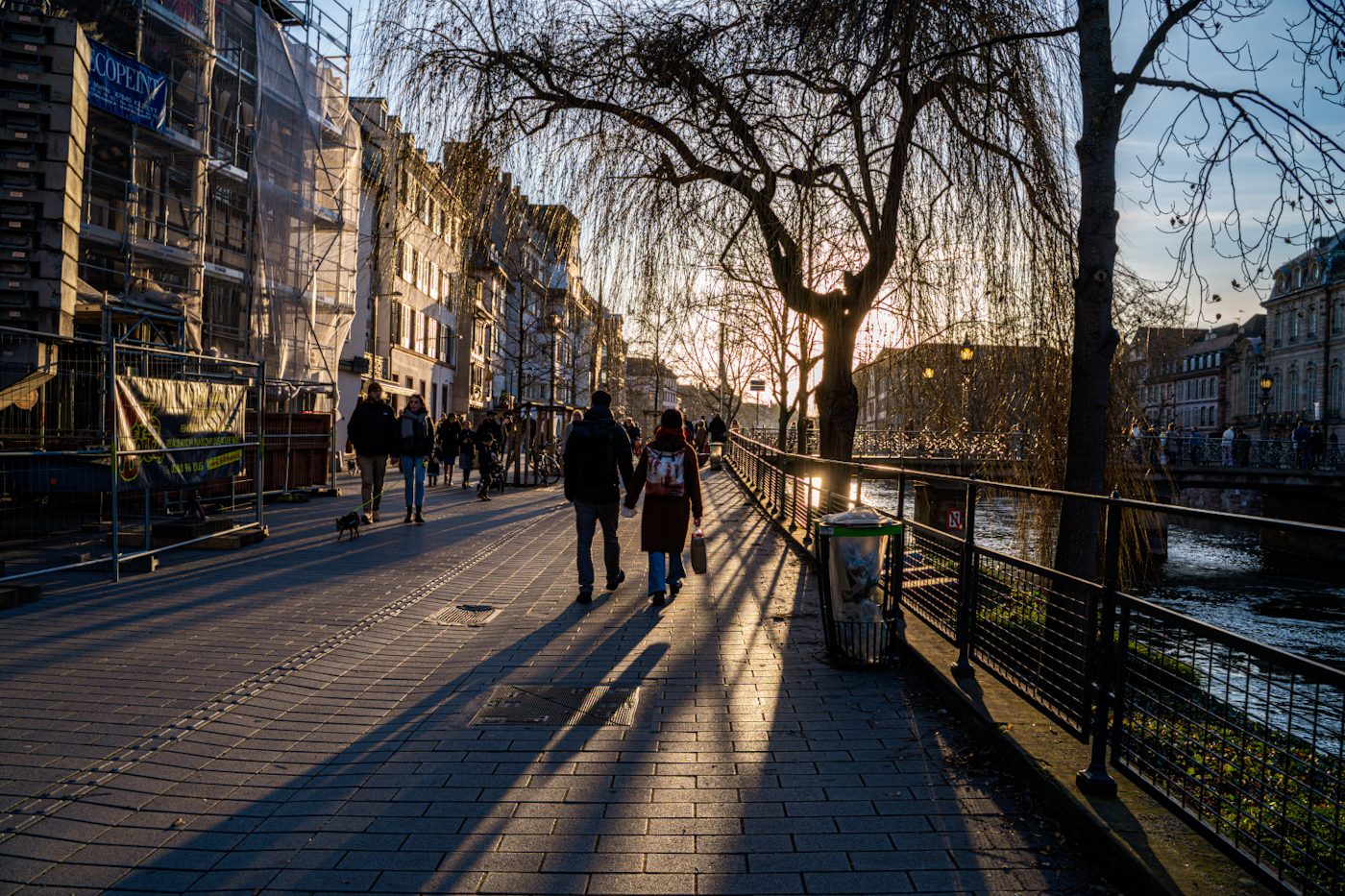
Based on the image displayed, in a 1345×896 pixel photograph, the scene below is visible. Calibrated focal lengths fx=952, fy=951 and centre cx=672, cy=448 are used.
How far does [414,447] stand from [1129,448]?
33.3ft

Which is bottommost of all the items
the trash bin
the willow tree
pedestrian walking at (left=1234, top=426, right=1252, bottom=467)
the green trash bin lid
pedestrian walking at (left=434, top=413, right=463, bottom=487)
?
the trash bin

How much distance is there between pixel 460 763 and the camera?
4.38 m

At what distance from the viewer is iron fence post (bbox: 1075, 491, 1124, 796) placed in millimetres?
3670

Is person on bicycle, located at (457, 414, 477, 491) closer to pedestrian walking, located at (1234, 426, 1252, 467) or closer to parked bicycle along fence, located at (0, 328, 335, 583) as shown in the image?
parked bicycle along fence, located at (0, 328, 335, 583)

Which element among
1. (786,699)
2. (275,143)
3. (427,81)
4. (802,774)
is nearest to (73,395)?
(427,81)

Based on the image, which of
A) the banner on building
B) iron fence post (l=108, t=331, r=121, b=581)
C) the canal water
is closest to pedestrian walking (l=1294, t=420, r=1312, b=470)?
the canal water

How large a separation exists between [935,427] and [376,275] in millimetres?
6394

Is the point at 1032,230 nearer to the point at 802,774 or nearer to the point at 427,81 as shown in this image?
the point at 802,774

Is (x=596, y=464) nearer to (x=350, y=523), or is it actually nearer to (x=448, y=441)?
(x=350, y=523)

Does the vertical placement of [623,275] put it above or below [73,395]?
above

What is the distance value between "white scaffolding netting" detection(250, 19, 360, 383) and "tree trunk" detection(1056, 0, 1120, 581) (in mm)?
17198

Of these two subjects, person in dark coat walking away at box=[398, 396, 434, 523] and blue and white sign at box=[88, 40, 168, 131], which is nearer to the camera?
person in dark coat walking away at box=[398, 396, 434, 523]

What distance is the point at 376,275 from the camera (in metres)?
10.2

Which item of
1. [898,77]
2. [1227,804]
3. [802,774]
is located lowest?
[802,774]
